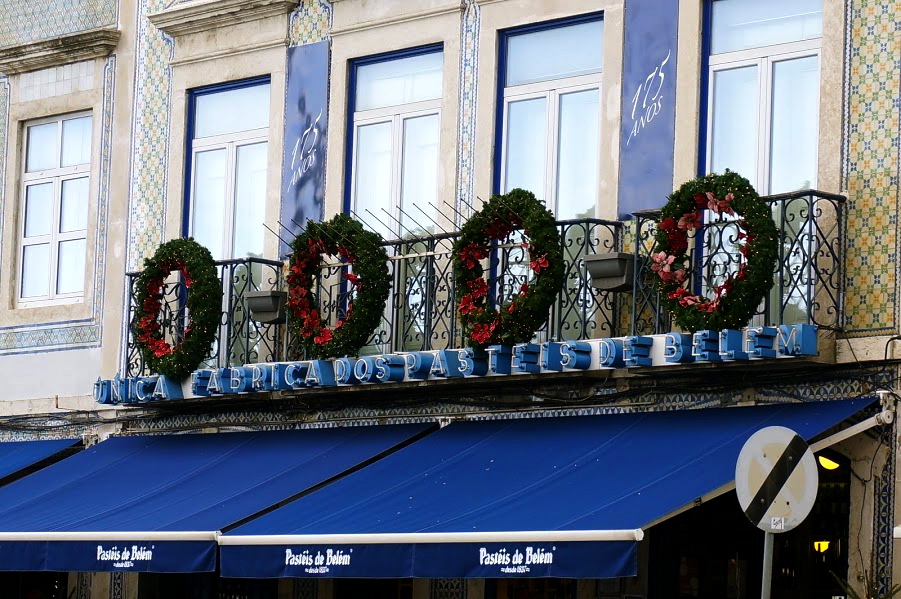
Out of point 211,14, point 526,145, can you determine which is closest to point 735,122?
point 526,145

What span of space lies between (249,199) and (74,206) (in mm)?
2280

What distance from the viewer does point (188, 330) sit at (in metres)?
17.7

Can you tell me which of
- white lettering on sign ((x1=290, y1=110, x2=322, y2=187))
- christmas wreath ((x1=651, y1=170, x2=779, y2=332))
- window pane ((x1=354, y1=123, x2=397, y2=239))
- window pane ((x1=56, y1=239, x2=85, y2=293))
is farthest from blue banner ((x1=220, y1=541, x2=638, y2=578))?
window pane ((x1=56, y1=239, x2=85, y2=293))

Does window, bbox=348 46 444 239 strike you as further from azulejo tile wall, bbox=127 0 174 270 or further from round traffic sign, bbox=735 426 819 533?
round traffic sign, bbox=735 426 819 533

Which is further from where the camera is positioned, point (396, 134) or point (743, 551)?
point (396, 134)

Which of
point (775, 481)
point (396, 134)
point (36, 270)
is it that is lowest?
point (775, 481)

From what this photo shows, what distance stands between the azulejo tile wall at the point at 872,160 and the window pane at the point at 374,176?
4426mm

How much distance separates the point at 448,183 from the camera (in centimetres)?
1664

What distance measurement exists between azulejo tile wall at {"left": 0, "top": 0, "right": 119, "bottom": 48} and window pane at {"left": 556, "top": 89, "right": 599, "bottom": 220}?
5.42 metres

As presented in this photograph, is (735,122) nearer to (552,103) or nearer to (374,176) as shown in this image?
(552,103)

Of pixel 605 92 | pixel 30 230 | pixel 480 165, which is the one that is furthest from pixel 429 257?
pixel 30 230

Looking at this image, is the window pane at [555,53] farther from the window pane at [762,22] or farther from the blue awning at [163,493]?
the blue awning at [163,493]

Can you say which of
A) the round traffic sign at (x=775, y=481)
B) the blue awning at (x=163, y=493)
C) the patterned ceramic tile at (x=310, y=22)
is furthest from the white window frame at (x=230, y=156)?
the round traffic sign at (x=775, y=481)

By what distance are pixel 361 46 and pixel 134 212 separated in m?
3.05
